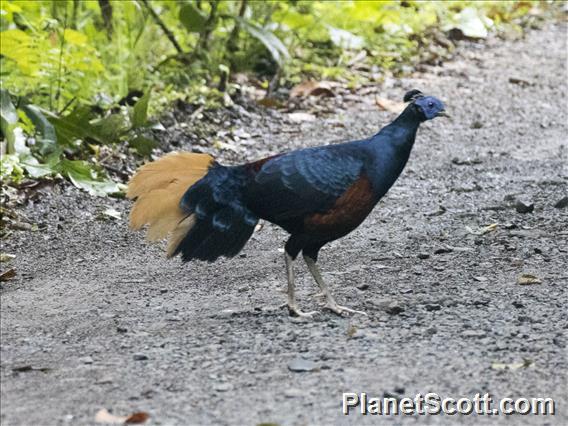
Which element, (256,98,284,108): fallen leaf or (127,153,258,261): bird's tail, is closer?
(127,153,258,261): bird's tail

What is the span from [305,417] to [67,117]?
4213 millimetres

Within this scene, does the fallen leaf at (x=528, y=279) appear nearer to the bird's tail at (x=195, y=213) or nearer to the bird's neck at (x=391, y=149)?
the bird's neck at (x=391, y=149)

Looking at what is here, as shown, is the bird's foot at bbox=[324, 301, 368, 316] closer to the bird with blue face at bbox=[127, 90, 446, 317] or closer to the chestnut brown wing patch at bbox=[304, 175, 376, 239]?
the bird with blue face at bbox=[127, 90, 446, 317]

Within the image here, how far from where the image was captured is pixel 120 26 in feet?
28.7

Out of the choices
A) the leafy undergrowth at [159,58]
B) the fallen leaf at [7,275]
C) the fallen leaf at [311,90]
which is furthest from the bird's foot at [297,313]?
the fallen leaf at [311,90]

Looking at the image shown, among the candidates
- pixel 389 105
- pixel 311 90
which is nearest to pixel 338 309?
pixel 389 105

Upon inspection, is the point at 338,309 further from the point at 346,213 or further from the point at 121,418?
the point at 121,418

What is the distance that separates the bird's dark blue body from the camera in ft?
15.2

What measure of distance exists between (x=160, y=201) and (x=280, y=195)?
0.50m

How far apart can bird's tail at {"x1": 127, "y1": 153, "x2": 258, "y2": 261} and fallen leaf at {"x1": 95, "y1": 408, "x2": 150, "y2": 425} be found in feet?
4.29

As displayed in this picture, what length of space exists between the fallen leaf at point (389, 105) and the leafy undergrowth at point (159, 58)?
0.47m

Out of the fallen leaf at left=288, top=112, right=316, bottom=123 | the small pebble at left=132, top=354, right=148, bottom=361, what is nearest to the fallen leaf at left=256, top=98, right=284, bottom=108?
the fallen leaf at left=288, top=112, right=316, bottom=123

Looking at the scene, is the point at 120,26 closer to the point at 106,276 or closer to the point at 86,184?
the point at 86,184

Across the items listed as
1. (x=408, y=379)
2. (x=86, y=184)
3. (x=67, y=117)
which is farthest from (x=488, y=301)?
(x=67, y=117)
